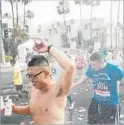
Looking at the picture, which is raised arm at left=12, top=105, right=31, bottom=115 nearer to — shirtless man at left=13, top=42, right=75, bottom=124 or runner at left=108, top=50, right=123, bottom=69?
shirtless man at left=13, top=42, right=75, bottom=124

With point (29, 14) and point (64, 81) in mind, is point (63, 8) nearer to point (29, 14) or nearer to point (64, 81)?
point (29, 14)

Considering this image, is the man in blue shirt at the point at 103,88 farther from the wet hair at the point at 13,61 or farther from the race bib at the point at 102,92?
the wet hair at the point at 13,61

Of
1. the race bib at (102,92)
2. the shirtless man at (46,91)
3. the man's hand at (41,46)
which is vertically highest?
the man's hand at (41,46)

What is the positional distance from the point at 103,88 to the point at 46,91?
0.75 metres

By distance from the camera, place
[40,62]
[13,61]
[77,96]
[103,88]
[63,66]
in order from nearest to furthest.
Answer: [63,66], [40,62], [103,88], [13,61], [77,96]

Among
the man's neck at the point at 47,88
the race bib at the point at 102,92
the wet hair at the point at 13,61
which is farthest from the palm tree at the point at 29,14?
the man's neck at the point at 47,88

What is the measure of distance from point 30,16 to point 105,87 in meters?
0.75

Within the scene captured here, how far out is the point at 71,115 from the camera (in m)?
2.30

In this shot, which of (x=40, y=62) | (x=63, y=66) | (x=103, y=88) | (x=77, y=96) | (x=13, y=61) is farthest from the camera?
(x=77, y=96)

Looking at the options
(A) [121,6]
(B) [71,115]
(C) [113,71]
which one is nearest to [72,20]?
(A) [121,6]

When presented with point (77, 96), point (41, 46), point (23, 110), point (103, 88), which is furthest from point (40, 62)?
point (77, 96)

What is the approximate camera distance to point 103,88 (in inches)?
80.0

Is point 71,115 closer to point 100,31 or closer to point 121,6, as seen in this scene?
point 100,31

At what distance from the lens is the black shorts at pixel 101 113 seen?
205 cm
